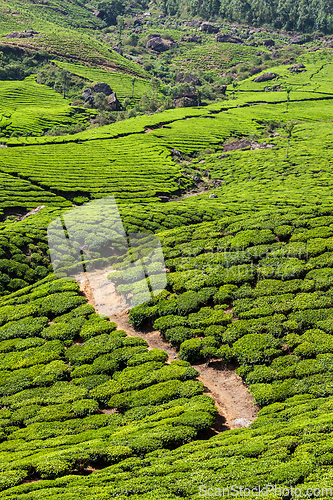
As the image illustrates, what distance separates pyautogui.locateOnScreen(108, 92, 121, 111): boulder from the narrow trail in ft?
393

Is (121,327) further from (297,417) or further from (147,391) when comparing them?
(297,417)

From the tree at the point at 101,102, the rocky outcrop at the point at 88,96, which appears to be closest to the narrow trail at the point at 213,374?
the tree at the point at 101,102

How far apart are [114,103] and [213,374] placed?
134 metres

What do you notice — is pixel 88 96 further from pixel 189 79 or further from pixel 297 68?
pixel 297 68

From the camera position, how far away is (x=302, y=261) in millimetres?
28328

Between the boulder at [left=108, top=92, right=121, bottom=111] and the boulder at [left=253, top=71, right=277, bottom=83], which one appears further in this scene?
the boulder at [left=253, top=71, right=277, bottom=83]

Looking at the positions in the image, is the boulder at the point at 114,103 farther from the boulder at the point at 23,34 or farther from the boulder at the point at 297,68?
the boulder at the point at 297,68

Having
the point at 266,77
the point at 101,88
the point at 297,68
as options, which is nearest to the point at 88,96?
the point at 101,88

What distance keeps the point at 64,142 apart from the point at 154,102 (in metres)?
61.1

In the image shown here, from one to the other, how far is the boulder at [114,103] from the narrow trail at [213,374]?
393 feet

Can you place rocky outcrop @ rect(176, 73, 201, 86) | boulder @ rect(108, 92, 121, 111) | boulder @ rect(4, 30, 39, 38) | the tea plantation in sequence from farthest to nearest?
1. rocky outcrop @ rect(176, 73, 201, 86)
2. boulder @ rect(4, 30, 39, 38)
3. boulder @ rect(108, 92, 121, 111)
4. the tea plantation

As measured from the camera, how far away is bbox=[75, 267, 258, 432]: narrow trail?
744 inches

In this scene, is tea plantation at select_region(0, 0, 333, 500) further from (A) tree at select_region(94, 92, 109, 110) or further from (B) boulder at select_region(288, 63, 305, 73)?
(B) boulder at select_region(288, 63, 305, 73)

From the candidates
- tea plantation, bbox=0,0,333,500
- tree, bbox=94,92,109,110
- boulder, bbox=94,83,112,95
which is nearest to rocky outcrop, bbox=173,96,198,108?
boulder, bbox=94,83,112,95
